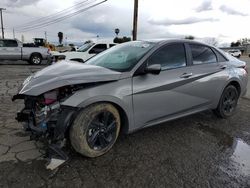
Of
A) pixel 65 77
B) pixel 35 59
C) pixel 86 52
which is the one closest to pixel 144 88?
pixel 65 77

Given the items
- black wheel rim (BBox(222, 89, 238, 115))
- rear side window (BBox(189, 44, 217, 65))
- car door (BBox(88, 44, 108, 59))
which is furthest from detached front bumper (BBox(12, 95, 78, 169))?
car door (BBox(88, 44, 108, 59))

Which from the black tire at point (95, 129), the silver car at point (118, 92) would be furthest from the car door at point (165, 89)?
the black tire at point (95, 129)

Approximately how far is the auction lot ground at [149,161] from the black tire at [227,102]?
51cm

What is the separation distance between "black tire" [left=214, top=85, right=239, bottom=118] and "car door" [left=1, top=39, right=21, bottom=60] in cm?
1521

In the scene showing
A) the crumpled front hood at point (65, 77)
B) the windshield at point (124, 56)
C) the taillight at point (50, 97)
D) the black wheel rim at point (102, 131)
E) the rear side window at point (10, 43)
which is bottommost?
the black wheel rim at point (102, 131)

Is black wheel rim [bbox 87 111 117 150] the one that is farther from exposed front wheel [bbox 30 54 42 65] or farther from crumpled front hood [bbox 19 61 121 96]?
exposed front wheel [bbox 30 54 42 65]

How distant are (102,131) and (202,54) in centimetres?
252

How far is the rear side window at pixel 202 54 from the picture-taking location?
4.47 meters

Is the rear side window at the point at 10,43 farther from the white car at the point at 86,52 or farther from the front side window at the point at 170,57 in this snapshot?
the front side window at the point at 170,57

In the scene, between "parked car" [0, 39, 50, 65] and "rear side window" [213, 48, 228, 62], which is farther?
"parked car" [0, 39, 50, 65]

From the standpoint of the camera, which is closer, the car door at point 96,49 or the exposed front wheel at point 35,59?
the car door at point 96,49

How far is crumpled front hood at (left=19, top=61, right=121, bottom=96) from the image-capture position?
118 inches

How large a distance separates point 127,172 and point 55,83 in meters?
1.39

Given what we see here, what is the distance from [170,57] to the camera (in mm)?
4090
